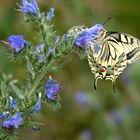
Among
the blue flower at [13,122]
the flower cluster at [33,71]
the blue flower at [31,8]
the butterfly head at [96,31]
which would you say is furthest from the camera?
the butterfly head at [96,31]

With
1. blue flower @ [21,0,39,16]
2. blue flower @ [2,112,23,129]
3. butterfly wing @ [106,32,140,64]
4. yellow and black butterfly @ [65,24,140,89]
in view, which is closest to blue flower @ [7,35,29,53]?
blue flower @ [21,0,39,16]

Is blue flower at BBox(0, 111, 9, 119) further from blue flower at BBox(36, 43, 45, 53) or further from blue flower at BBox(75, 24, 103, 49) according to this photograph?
blue flower at BBox(75, 24, 103, 49)

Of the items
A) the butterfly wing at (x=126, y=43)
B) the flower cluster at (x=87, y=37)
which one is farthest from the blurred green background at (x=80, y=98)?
the flower cluster at (x=87, y=37)

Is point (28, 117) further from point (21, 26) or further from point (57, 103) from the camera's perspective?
point (21, 26)

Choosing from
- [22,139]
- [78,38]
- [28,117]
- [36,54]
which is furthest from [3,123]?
[22,139]

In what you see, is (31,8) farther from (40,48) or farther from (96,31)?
(96,31)

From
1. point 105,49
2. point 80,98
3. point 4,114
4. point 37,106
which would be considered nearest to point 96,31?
point 105,49

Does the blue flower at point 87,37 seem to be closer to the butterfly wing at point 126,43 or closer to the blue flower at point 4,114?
the butterfly wing at point 126,43

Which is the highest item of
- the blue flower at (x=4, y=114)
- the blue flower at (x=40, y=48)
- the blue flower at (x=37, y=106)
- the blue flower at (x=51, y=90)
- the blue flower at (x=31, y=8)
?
the blue flower at (x=31, y=8)
